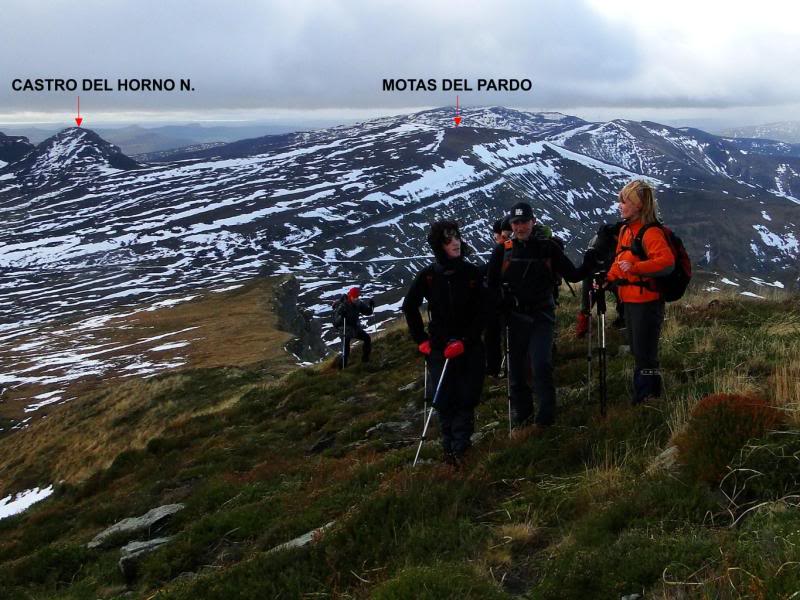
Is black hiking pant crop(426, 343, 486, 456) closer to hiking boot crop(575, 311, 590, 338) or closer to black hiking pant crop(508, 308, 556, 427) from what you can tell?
black hiking pant crop(508, 308, 556, 427)

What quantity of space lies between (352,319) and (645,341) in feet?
46.5

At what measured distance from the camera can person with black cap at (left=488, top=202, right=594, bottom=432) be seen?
335 inches

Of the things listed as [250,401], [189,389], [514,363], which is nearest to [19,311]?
[189,389]

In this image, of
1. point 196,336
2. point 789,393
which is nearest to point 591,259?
point 789,393

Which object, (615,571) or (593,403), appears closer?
(615,571)

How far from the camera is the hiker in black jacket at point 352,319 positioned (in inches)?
842

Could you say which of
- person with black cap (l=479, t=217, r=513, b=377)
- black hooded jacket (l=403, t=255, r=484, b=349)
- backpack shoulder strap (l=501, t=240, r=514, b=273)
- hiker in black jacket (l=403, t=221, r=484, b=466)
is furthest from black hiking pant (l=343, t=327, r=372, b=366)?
black hooded jacket (l=403, t=255, r=484, b=349)

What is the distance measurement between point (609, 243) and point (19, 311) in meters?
163

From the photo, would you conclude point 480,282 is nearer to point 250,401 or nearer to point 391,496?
point 391,496

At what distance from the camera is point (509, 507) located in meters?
6.74

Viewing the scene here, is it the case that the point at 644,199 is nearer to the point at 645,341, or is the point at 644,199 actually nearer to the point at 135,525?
the point at 645,341

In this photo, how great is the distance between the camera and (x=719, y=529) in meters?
5.22

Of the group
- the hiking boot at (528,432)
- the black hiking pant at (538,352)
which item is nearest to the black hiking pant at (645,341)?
the black hiking pant at (538,352)

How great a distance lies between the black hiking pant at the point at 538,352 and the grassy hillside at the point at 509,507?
36cm
